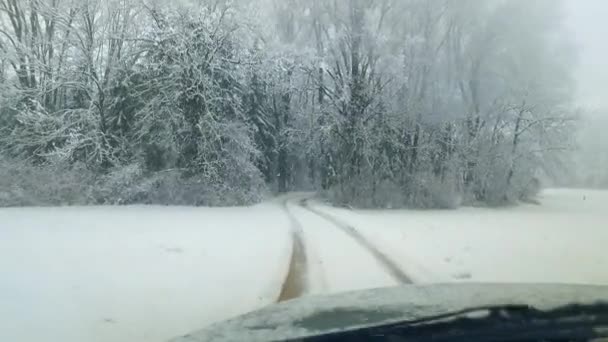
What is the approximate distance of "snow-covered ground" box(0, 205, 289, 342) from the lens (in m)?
5.23

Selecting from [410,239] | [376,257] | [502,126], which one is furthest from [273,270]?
[502,126]

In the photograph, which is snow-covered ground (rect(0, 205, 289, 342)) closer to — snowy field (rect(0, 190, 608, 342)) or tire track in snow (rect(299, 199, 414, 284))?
snowy field (rect(0, 190, 608, 342))

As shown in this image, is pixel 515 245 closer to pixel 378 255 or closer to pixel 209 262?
pixel 378 255

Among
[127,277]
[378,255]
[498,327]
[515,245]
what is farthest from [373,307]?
[515,245]

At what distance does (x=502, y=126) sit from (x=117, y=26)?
19172 mm

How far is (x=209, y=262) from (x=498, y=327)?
6.86 metres

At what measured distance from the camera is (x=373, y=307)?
4.02m

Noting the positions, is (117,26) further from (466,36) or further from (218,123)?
(466,36)

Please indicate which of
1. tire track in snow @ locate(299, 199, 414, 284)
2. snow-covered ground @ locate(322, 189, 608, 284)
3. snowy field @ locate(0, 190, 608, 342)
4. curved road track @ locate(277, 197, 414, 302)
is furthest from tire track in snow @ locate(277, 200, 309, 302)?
snow-covered ground @ locate(322, 189, 608, 284)

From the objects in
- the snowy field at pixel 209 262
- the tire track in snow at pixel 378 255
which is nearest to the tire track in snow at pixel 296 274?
the snowy field at pixel 209 262

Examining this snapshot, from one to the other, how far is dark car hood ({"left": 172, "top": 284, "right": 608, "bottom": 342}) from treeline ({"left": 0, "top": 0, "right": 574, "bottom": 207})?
19435 mm

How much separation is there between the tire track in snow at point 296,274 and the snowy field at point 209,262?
5.3 inches

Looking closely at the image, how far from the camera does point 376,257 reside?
9992 millimetres

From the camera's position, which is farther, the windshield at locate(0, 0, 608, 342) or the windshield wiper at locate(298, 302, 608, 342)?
the windshield at locate(0, 0, 608, 342)
